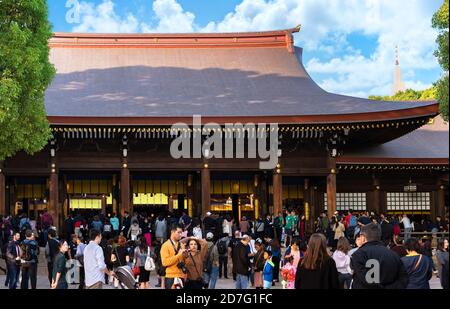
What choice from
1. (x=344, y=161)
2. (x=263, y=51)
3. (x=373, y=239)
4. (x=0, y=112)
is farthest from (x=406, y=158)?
(x=373, y=239)

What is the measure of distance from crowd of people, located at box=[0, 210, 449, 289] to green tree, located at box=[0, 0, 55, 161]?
2.81m

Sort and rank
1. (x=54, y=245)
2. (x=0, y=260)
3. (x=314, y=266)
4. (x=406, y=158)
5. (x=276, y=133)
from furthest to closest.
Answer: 1. (x=406, y=158)
2. (x=276, y=133)
3. (x=0, y=260)
4. (x=54, y=245)
5. (x=314, y=266)

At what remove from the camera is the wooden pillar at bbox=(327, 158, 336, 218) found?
2633 cm

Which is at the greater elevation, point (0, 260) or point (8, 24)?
point (8, 24)

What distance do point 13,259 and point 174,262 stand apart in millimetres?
6657

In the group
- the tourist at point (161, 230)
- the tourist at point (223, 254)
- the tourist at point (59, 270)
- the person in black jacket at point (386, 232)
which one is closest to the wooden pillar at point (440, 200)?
the person in black jacket at point (386, 232)

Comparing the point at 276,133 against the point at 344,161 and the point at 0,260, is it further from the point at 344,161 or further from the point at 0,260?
the point at 0,260

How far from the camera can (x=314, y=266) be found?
8492mm

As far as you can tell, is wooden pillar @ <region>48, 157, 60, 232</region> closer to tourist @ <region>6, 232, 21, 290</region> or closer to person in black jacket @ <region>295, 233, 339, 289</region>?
tourist @ <region>6, 232, 21, 290</region>

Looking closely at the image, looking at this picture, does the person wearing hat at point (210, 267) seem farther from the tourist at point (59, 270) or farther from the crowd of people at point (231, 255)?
the tourist at point (59, 270)

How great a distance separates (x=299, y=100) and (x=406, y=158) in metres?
4.98

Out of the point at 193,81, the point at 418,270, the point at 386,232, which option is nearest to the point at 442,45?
the point at 386,232

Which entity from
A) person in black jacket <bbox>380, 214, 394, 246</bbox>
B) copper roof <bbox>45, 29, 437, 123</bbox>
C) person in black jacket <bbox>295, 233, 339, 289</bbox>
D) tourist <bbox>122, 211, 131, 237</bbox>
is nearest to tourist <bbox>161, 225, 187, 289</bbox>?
person in black jacket <bbox>295, 233, 339, 289</bbox>

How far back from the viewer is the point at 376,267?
28.1ft
